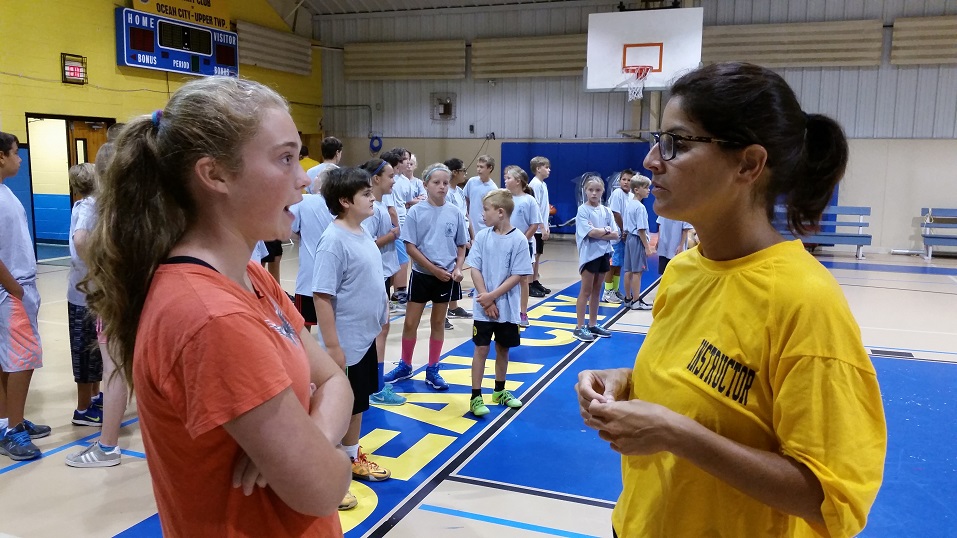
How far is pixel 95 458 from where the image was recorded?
3.91 metres

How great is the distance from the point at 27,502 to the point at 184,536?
10.0 feet

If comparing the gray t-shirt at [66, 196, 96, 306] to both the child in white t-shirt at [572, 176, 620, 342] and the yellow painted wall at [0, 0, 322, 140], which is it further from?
the yellow painted wall at [0, 0, 322, 140]

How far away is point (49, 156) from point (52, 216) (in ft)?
4.22

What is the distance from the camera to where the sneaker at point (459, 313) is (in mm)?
7926

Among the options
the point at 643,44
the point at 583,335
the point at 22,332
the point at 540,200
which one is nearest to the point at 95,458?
the point at 22,332

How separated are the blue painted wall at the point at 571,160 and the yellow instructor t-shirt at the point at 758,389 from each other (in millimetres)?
14327

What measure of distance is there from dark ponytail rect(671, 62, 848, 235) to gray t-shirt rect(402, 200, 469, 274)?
167 inches

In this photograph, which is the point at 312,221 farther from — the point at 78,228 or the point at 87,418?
the point at 87,418

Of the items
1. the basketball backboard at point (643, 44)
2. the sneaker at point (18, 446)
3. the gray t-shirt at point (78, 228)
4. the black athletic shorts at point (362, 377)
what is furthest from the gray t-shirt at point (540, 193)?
the sneaker at point (18, 446)

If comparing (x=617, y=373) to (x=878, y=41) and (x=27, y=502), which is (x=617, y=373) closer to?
(x=27, y=502)

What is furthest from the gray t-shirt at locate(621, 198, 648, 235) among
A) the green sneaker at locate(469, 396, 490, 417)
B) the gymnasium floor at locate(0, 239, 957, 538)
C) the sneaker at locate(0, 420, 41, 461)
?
the sneaker at locate(0, 420, 41, 461)

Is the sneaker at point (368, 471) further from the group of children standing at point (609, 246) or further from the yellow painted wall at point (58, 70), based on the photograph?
Answer: the yellow painted wall at point (58, 70)

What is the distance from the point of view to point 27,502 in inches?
136

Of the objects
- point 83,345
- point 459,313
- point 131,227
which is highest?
point 131,227
